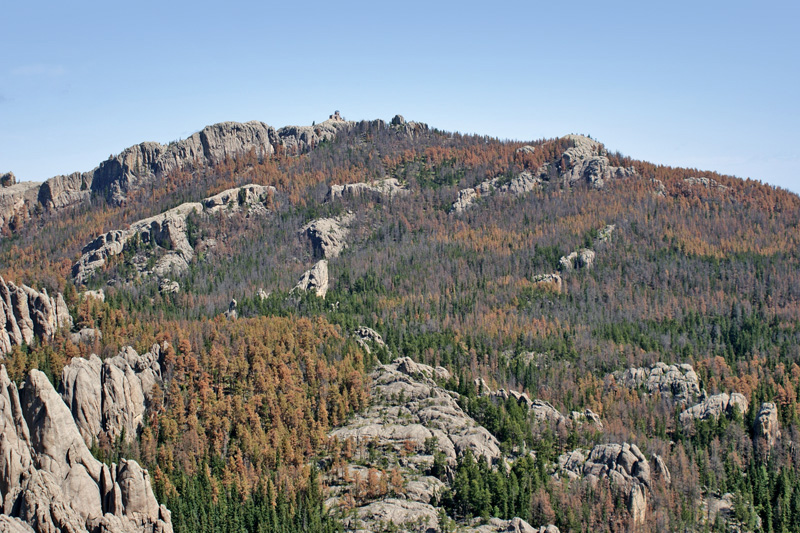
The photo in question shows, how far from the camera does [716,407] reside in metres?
176

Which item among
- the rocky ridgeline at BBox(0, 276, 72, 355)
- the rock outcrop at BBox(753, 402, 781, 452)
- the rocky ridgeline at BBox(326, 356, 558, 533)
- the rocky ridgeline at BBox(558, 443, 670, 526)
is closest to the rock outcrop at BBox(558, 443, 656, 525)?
the rocky ridgeline at BBox(558, 443, 670, 526)

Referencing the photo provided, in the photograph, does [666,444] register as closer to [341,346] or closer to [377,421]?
[377,421]

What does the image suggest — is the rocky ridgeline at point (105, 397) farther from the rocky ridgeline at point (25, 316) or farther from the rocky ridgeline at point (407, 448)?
the rocky ridgeline at point (407, 448)

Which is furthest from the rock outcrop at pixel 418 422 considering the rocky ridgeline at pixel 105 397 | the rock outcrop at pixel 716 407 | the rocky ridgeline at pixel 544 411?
the rock outcrop at pixel 716 407

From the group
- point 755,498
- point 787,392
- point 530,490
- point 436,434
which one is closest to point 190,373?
point 436,434

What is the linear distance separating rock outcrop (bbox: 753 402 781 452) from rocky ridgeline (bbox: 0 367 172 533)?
117513 millimetres

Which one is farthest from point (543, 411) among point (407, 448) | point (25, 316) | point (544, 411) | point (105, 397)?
point (25, 316)

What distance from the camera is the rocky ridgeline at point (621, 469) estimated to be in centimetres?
13500

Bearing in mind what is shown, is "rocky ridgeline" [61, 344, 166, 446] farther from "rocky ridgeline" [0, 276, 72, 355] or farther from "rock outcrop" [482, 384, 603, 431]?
"rock outcrop" [482, 384, 603, 431]

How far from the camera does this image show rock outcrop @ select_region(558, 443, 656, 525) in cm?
13488

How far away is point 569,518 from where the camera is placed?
12612 cm

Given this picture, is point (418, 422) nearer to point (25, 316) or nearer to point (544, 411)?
point (544, 411)

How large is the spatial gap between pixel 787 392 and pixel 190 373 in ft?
427

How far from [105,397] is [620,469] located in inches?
3503
